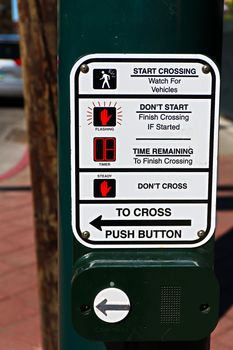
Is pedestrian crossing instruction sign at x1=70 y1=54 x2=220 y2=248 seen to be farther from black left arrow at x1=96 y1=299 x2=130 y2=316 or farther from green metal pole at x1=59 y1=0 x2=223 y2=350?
black left arrow at x1=96 y1=299 x2=130 y2=316

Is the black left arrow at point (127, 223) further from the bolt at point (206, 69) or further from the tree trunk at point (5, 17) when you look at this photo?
the tree trunk at point (5, 17)

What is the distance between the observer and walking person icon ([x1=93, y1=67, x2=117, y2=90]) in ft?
5.38

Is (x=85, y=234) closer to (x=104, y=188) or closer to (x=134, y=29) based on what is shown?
(x=104, y=188)

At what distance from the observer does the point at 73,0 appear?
5.41 ft

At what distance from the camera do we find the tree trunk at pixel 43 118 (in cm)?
307

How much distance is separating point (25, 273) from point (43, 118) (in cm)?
229

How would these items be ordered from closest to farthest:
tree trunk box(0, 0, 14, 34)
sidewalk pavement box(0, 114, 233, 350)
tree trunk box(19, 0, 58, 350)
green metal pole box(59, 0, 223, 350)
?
green metal pole box(59, 0, 223, 350) < tree trunk box(19, 0, 58, 350) < sidewalk pavement box(0, 114, 233, 350) < tree trunk box(0, 0, 14, 34)

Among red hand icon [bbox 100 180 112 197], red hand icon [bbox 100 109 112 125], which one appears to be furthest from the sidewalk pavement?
red hand icon [bbox 100 109 112 125]

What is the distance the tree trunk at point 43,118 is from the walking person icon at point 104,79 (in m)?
1.49

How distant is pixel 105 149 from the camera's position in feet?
5.46

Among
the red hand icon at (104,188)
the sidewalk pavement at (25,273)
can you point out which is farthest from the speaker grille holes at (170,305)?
the sidewalk pavement at (25,273)

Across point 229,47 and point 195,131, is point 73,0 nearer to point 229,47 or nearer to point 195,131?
point 195,131

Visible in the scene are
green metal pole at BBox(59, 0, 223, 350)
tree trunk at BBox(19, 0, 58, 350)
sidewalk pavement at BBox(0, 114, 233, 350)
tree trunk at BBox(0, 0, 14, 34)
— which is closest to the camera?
green metal pole at BBox(59, 0, 223, 350)

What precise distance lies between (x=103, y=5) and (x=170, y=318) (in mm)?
800
